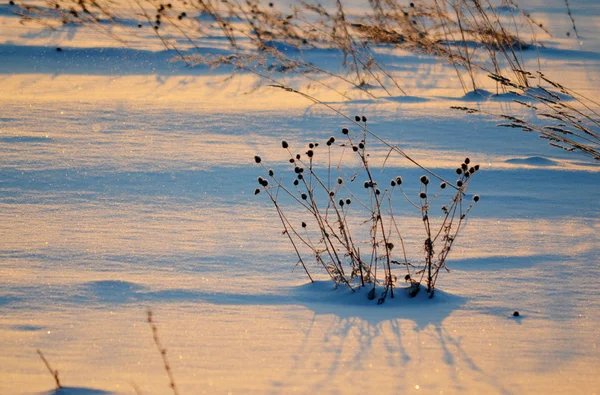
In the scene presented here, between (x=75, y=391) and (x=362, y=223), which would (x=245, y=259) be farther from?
(x=75, y=391)

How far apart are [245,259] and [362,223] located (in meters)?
0.37

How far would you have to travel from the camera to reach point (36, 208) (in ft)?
9.45

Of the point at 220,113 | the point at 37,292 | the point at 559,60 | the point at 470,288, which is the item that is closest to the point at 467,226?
the point at 470,288

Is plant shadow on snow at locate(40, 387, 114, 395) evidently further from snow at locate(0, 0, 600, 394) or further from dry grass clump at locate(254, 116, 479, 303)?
dry grass clump at locate(254, 116, 479, 303)

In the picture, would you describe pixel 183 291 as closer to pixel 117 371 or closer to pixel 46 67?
pixel 117 371

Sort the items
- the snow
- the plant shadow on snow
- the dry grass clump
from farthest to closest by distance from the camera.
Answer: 1. the dry grass clump
2. the snow
3. the plant shadow on snow

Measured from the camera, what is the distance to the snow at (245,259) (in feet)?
5.93

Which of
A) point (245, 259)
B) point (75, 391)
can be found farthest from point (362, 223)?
point (75, 391)

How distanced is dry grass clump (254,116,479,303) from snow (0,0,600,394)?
58 millimetres

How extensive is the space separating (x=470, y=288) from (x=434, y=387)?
64 centimetres

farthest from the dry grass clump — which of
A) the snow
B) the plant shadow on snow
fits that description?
the plant shadow on snow

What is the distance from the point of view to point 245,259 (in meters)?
Result: 2.47

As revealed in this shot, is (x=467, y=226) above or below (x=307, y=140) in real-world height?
below

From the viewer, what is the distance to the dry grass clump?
2.23 metres
